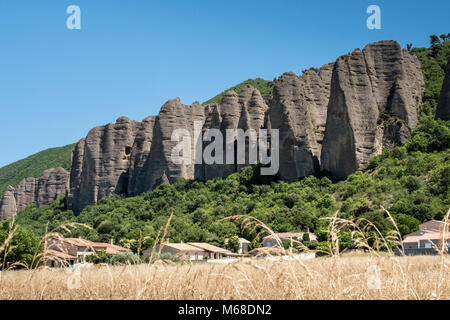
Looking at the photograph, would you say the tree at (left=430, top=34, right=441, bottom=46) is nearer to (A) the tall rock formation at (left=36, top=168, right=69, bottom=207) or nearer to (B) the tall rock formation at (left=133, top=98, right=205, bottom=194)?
(B) the tall rock formation at (left=133, top=98, right=205, bottom=194)

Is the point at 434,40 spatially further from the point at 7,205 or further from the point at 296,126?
the point at 7,205

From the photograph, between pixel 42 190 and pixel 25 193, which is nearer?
pixel 42 190

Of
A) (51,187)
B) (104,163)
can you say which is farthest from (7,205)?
(104,163)

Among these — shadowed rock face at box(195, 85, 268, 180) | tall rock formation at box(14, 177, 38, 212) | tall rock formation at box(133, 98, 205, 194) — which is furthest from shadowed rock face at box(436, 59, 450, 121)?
tall rock formation at box(14, 177, 38, 212)

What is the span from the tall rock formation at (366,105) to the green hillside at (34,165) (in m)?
70.8

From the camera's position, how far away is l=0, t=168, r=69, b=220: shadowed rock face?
277 ft

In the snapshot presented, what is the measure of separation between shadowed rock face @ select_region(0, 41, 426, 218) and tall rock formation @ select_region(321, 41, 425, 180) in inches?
3.8

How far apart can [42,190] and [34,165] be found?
117ft

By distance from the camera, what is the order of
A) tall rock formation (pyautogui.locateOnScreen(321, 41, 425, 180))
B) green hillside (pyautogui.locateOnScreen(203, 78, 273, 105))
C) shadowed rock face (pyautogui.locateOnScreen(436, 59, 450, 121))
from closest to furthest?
tall rock formation (pyautogui.locateOnScreen(321, 41, 425, 180))
shadowed rock face (pyautogui.locateOnScreen(436, 59, 450, 121))
green hillside (pyautogui.locateOnScreen(203, 78, 273, 105))

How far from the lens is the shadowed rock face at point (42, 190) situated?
277 feet

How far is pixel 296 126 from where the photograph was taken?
2138 inches

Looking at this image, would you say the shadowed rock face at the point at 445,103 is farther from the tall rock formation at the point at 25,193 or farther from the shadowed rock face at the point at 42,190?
the tall rock formation at the point at 25,193
